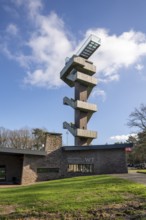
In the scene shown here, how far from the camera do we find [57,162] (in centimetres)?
2902

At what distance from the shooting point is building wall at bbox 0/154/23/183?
2977cm

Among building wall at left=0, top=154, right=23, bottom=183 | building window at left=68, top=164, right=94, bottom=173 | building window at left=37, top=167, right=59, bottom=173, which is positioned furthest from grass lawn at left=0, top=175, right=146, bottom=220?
building wall at left=0, top=154, right=23, bottom=183

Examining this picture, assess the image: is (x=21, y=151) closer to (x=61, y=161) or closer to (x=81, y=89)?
(x=61, y=161)

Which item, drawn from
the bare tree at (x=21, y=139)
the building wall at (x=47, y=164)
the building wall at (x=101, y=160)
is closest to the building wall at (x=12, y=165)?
the building wall at (x=47, y=164)

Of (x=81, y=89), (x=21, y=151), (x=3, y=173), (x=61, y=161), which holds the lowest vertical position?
(x=3, y=173)

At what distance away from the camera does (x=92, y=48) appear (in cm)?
3878

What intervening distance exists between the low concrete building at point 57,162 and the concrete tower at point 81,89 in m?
5.80

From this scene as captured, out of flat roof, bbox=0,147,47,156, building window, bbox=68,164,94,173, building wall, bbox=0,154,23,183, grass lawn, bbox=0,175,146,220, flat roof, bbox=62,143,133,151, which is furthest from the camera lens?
building wall, bbox=0,154,23,183

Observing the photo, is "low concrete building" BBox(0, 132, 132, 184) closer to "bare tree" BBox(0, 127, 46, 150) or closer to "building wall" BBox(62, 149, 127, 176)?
"building wall" BBox(62, 149, 127, 176)

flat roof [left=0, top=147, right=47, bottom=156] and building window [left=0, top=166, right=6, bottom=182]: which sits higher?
flat roof [left=0, top=147, right=47, bottom=156]

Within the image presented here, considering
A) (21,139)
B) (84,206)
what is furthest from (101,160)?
(21,139)

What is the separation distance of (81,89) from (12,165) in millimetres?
13624

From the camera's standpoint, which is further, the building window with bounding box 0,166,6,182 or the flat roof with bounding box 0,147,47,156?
the building window with bounding box 0,166,6,182

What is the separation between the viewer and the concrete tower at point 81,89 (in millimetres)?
35509
